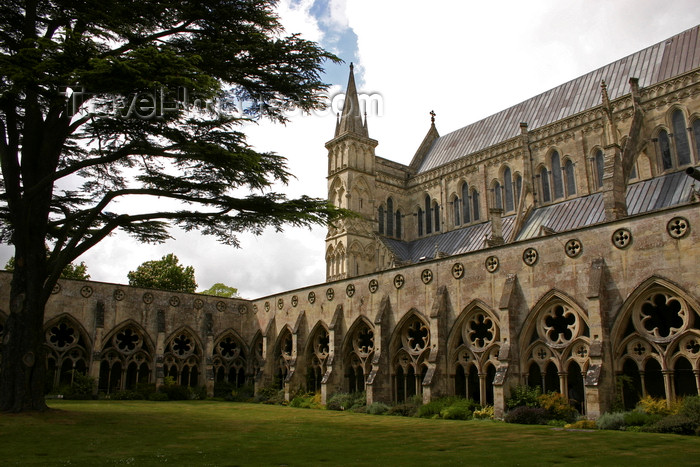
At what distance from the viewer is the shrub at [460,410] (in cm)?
1875

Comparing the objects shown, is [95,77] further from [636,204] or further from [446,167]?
[446,167]

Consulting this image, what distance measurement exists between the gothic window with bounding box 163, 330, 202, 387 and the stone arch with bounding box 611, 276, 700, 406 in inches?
871

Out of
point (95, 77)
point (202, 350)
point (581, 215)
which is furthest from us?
point (202, 350)

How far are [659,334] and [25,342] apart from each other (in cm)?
1780

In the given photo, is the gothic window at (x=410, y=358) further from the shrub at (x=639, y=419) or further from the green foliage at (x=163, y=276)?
the green foliage at (x=163, y=276)

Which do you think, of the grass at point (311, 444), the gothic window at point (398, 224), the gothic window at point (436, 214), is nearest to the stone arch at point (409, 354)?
the grass at point (311, 444)

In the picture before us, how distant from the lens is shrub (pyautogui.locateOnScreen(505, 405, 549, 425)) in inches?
650

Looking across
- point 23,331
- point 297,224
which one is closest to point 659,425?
point 297,224

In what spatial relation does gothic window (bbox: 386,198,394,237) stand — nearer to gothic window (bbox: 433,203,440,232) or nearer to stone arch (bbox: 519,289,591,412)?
gothic window (bbox: 433,203,440,232)

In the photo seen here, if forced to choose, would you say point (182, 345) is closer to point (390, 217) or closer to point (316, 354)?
point (316, 354)

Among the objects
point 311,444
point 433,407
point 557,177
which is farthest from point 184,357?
point 557,177

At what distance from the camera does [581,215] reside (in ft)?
97.1

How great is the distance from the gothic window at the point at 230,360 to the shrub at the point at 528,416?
754 inches

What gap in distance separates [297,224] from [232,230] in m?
2.57
